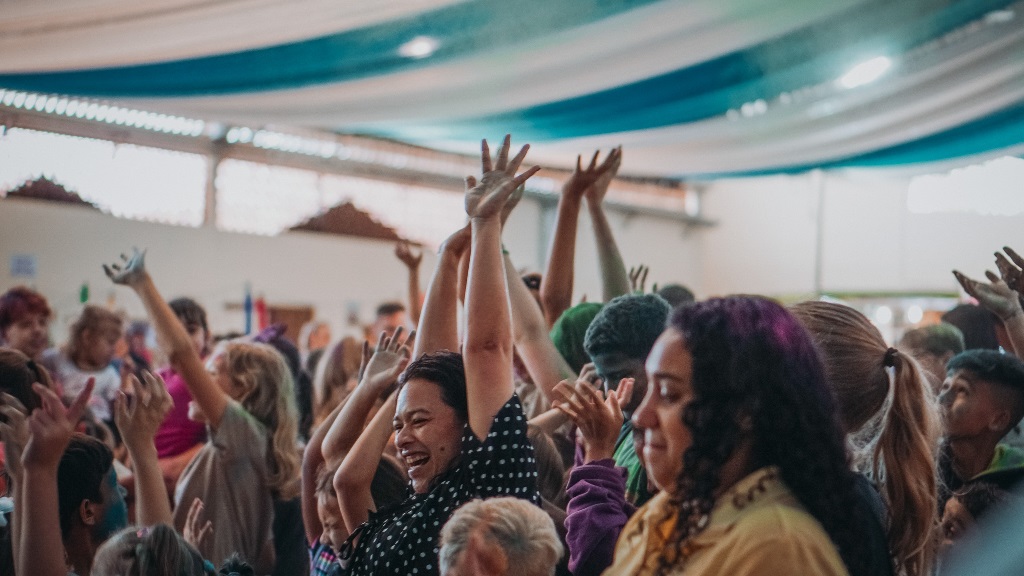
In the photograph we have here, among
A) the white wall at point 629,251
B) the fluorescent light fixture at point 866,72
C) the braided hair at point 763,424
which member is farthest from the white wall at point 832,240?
the braided hair at point 763,424

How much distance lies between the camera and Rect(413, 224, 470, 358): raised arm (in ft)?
6.52

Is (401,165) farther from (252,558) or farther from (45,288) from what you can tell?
(252,558)

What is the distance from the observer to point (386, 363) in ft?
7.00

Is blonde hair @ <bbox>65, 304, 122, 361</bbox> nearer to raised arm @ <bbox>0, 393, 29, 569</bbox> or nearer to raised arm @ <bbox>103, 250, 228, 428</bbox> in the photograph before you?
raised arm @ <bbox>103, 250, 228, 428</bbox>

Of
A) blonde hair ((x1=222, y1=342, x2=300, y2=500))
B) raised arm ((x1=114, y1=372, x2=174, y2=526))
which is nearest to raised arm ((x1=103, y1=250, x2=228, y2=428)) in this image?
blonde hair ((x1=222, y1=342, x2=300, y2=500))

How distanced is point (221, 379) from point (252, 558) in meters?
0.50

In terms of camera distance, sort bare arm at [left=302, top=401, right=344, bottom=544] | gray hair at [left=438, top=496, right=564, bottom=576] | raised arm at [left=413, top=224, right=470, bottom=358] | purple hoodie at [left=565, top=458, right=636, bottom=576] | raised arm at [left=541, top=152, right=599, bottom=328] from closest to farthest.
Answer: gray hair at [left=438, top=496, right=564, bottom=576]
purple hoodie at [left=565, top=458, right=636, bottom=576]
raised arm at [left=413, top=224, right=470, bottom=358]
bare arm at [left=302, top=401, right=344, bottom=544]
raised arm at [left=541, top=152, right=599, bottom=328]

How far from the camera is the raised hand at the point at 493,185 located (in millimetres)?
1739

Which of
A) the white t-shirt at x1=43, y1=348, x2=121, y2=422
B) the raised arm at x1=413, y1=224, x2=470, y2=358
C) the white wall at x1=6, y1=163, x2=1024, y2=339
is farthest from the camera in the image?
the white wall at x1=6, y1=163, x2=1024, y2=339

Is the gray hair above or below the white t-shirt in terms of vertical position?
above

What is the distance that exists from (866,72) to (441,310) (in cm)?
260

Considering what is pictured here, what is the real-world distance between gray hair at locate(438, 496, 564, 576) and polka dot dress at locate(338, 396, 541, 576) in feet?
0.49

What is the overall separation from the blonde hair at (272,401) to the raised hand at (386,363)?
73 centimetres

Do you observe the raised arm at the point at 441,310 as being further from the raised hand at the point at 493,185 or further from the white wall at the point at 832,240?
the white wall at the point at 832,240
